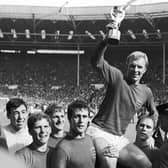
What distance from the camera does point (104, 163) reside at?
89.0 inches

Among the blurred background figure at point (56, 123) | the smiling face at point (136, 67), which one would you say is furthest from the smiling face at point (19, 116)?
the smiling face at point (136, 67)

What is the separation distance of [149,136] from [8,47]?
2613 cm

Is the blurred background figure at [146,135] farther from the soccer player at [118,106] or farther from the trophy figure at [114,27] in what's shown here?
the trophy figure at [114,27]

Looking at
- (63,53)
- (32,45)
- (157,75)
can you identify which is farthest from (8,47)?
(157,75)

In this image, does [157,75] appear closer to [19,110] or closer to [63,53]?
[63,53]

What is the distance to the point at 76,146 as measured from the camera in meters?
2.20

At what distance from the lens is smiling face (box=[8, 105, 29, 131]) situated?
8.79 ft

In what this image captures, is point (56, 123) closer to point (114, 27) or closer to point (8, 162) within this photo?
point (114, 27)

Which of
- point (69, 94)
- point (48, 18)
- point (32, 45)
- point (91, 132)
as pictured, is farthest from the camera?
point (32, 45)

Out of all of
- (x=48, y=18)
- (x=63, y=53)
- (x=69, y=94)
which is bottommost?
(x=69, y=94)

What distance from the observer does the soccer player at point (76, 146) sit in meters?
2.15

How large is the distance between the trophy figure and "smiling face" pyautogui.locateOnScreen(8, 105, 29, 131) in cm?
87

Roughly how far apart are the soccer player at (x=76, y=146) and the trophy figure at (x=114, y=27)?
463 mm

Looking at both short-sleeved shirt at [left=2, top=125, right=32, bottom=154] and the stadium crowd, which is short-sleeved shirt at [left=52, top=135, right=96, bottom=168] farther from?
short-sleeved shirt at [left=2, top=125, right=32, bottom=154]
